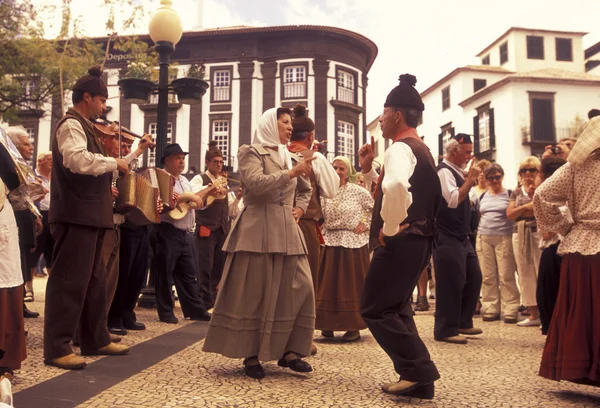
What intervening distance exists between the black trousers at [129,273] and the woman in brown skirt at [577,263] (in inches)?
166

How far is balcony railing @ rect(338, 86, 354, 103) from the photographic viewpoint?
3397cm

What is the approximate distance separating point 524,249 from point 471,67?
36.7 metres

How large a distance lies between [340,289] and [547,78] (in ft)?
117

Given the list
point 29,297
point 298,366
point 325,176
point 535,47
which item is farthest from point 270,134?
point 535,47

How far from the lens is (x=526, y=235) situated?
7664 millimetres

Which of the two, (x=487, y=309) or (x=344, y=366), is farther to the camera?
(x=487, y=309)

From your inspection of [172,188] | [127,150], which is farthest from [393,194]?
[172,188]

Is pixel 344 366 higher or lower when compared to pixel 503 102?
lower

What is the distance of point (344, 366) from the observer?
4762 mm

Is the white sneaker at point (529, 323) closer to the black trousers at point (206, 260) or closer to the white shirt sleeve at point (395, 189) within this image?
the black trousers at point (206, 260)

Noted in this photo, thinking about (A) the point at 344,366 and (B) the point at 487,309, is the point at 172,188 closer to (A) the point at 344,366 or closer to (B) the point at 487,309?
(A) the point at 344,366

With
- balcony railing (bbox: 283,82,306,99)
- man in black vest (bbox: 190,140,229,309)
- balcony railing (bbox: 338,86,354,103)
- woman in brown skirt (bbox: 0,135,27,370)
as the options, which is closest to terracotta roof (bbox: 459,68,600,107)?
balcony railing (bbox: 338,86,354,103)

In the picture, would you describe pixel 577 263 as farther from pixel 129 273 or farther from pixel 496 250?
pixel 129 273

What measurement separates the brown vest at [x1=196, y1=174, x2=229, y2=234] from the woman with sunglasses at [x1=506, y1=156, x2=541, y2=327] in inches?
154
